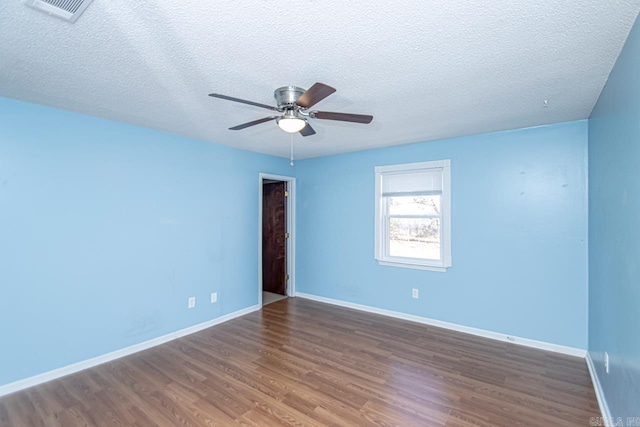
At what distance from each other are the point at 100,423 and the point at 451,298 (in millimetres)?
3616

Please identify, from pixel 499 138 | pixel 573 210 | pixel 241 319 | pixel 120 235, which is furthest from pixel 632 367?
pixel 120 235

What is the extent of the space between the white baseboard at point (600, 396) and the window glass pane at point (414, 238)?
1.70 metres

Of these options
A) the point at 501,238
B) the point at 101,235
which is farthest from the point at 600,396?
Answer: the point at 101,235

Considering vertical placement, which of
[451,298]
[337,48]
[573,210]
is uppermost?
[337,48]

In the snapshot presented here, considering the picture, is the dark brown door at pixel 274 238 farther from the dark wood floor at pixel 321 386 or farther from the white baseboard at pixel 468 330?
the dark wood floor at pixel 321 386

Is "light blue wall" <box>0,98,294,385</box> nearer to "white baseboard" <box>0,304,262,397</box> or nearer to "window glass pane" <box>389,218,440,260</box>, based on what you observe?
"white baseboard" <box>0,304,262,397</box>

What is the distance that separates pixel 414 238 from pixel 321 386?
2.33 m

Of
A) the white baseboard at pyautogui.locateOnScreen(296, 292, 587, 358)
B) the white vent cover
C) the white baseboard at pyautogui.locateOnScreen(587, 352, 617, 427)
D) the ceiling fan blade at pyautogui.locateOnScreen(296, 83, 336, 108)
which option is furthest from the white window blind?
the white vent cover

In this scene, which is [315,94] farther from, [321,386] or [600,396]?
[600,396]

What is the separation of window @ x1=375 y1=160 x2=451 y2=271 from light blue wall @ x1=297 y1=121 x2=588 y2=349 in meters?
0.10

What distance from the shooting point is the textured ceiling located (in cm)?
139

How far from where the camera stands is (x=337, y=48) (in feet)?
5.52

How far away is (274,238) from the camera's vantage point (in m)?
5.33

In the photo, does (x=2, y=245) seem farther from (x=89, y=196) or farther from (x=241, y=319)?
(x=241, y=319)
